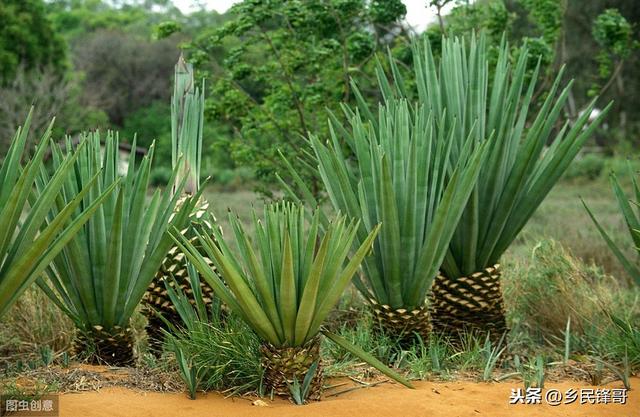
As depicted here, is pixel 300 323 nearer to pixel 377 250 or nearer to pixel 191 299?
pixel 377 250

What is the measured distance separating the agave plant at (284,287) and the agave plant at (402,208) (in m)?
0.58

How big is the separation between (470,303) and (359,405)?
1.59 m

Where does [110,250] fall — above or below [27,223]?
below

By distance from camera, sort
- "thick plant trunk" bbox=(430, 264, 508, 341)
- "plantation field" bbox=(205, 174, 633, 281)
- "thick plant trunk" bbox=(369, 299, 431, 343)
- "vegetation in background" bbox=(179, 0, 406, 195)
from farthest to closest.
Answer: "plantation field" bbox=(205, 174, 633, 281)
"vegetation in background" bbox=(179, 0, 406, 195)
"thick plant trunk" bbox=(430, 264, 508, 341)
"thick plant trunk" bbox=(369, 299, 431, 343)

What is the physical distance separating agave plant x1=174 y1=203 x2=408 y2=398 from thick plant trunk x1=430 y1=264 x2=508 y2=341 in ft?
4.31

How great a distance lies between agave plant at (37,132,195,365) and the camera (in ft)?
13.4

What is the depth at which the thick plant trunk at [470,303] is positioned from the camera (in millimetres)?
4672

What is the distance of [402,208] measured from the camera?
4.15 meters

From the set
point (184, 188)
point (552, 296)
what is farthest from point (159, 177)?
point (184, 188)

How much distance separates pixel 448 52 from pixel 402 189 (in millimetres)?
1116

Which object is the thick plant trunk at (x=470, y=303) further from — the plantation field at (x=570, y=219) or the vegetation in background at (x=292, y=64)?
the vegetation in background at (x=292, y=64)

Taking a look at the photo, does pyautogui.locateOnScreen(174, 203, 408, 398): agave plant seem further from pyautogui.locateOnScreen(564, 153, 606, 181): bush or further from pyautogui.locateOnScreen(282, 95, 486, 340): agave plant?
pyautogui.locateOnScreen(564, 153, 606, 181): bush

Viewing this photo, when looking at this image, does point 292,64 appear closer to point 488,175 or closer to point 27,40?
point 488,175

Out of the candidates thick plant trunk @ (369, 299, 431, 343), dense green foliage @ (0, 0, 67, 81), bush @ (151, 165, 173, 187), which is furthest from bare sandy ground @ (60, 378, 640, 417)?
dense green foliage @ (0, 0, 67, 81)
